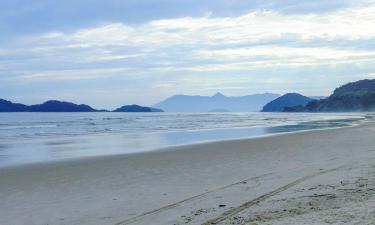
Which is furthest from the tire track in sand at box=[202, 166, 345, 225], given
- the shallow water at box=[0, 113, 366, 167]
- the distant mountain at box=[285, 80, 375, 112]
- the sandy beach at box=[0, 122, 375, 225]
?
the distant mountain at box=[285, 80, 375, 112]

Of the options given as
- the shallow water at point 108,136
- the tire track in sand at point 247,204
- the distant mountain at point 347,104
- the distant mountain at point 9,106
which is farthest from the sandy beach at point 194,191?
the distant mountain at point 9,106

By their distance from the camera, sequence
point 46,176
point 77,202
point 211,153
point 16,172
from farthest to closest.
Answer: point 211,153
point 16,172
point 46,176
point 77,202

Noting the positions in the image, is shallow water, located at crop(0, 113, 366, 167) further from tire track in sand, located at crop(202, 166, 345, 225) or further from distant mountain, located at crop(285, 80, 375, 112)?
distant mountain, located at crop(285, 80, 375, 112)

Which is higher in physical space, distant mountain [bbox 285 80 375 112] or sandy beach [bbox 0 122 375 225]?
distant mountain [bbox 285 80 375 112]

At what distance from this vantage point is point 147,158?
59.0ft

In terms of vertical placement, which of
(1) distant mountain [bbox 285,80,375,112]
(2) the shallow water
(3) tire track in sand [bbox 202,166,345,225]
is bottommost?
(2) the shallow water

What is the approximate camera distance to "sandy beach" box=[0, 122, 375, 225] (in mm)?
7508

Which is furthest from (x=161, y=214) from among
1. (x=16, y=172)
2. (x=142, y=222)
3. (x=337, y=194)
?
(x=16, y=172)

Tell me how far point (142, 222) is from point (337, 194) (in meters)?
3.63

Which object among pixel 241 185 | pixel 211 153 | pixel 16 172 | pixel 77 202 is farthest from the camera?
pixel 211 153

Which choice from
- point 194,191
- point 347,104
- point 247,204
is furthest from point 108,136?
point 347,104

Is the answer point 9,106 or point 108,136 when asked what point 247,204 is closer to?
point 108,136

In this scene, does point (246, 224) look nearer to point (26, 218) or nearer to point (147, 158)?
point (26, 218)

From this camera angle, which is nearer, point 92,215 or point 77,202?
point 92,215
